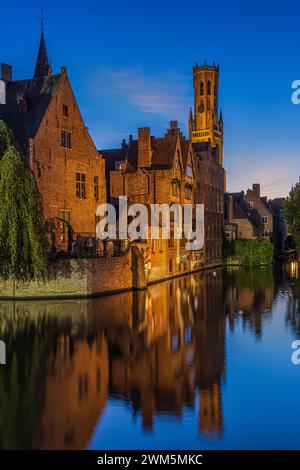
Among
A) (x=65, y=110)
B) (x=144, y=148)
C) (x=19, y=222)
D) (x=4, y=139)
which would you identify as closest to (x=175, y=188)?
(x=144, y=148)

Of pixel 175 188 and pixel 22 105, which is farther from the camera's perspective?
pixel 175 188

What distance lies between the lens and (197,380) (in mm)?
15352

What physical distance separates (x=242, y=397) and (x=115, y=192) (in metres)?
38.6

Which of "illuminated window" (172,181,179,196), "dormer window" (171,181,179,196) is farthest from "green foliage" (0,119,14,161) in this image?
"illuminated window" (172,181,179,196)

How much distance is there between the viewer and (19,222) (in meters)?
27.6

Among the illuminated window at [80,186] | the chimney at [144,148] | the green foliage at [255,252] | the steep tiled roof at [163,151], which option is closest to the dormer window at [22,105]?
the illuminated window at [80,186]

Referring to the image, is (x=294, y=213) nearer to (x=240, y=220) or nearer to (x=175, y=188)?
(x=175, y=188)

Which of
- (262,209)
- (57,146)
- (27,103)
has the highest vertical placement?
(27,103)

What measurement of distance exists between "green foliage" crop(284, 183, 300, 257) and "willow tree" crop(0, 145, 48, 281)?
93.9 feet

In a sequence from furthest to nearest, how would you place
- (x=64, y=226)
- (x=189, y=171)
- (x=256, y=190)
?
(x=256, y=190), (x=189, y=171), (x=64, y=226)

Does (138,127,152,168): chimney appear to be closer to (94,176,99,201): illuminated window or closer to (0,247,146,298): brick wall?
(94,176,99,201): illuminated window

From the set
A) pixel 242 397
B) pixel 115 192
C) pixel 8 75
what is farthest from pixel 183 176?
pixel 242 397

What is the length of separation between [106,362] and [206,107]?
134203 mm
